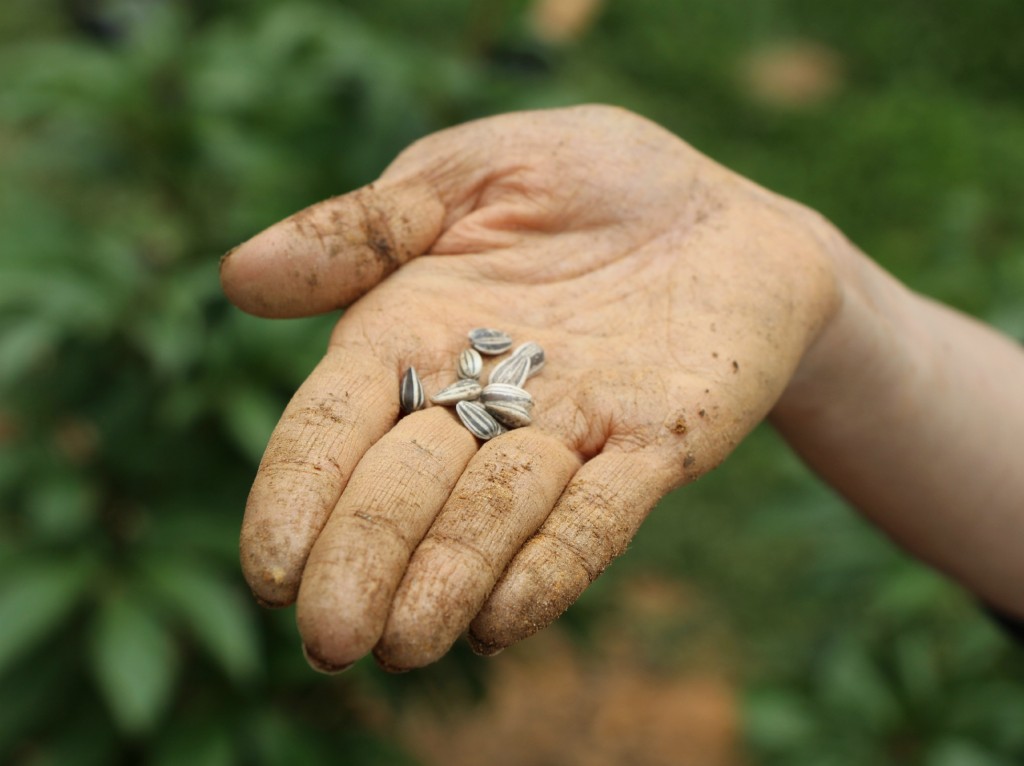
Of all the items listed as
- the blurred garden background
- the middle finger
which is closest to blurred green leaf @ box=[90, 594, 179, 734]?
the blurred garden background

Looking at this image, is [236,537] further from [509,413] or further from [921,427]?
[921,427]

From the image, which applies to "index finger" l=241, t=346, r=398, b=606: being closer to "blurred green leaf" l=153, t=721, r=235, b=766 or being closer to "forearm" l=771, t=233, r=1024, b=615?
"forearm" l=771, t=233, r=1024, b=615

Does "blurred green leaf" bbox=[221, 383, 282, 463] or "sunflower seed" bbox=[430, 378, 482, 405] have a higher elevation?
"sunflower seed" bbox=[430, 378, 482, 405]

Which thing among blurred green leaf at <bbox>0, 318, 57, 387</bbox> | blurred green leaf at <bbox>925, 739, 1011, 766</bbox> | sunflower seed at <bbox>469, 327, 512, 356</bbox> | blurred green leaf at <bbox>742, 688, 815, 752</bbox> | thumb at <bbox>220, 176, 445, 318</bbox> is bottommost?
blurred green leaf at <bbox>742, 688, 815, 752</bbox>

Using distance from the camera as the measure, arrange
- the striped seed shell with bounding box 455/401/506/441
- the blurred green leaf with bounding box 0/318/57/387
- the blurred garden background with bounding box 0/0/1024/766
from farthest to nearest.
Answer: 1. the blurred garden background with bounding box 0/0/1024/766
2. the blurred green leaf with bounding box 0/318/57/387
3. the striped seed shell with bounding box 455/401/506/441

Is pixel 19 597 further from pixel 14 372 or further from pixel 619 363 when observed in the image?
pixel 619 363

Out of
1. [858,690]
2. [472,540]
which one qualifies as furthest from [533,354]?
[858,690]
